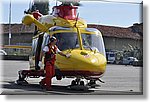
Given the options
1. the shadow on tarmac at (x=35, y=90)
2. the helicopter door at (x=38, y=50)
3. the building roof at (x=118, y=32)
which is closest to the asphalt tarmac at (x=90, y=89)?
the shadow on tarmac at (x=35, y=90)

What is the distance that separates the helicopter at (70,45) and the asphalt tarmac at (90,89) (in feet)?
0.33

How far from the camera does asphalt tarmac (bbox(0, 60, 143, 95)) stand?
16.7 feet

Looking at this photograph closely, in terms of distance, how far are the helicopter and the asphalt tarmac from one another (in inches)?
3.9

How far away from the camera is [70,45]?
566 cm

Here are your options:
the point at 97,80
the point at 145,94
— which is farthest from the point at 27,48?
the point at 145,94

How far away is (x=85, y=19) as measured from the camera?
5.57 metres

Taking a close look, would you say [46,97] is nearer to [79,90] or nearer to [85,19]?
[79,90]

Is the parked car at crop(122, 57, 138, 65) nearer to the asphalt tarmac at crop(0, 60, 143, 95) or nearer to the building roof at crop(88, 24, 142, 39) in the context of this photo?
the asphalt tarmac at crop(0, 60, 143, 95)

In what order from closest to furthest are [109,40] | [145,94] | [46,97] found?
[46,97] < [145,94] < [109,40]

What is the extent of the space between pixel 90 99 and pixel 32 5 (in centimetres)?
130

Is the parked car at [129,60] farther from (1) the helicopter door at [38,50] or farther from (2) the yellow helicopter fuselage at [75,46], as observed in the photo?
(1) the helicopter door at [38,50]

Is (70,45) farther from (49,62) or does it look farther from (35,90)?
(35,90)

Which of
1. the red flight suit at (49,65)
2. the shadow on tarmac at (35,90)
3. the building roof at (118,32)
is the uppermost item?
the building roof at (118,32)

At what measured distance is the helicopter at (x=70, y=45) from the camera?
17.8 feet
